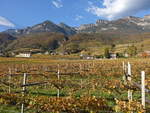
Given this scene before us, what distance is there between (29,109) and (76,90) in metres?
6.69

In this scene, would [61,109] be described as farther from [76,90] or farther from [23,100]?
[76,90]

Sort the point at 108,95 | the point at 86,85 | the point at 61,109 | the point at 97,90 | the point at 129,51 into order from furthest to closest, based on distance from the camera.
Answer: the point at 129,51 → the point at 86,85 → the point at 97,90 → the point at 108,95 → the point at 61,109

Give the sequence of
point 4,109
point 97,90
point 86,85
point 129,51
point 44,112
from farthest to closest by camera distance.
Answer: point 129,51
point 86,85
point 97,90
point 4,109
point 44,112

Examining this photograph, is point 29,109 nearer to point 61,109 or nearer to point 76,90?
point 61,109

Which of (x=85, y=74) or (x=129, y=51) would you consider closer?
(x=85, y=74)

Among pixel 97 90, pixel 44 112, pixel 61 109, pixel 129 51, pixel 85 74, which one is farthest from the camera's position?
pixel 129 51

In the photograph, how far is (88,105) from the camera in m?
11.4

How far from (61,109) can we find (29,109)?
2328 millimetres

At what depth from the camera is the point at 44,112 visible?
11.6 meters

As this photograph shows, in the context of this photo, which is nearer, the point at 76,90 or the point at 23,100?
the point at 23,100

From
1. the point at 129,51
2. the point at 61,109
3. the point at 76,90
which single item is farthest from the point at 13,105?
the point at 129,51

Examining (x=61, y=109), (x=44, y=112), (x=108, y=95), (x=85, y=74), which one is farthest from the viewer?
(x=85, y=74)

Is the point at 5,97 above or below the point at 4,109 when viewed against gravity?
above

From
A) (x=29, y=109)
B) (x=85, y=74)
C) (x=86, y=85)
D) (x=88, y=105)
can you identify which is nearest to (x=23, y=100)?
(x=29, y=109)
